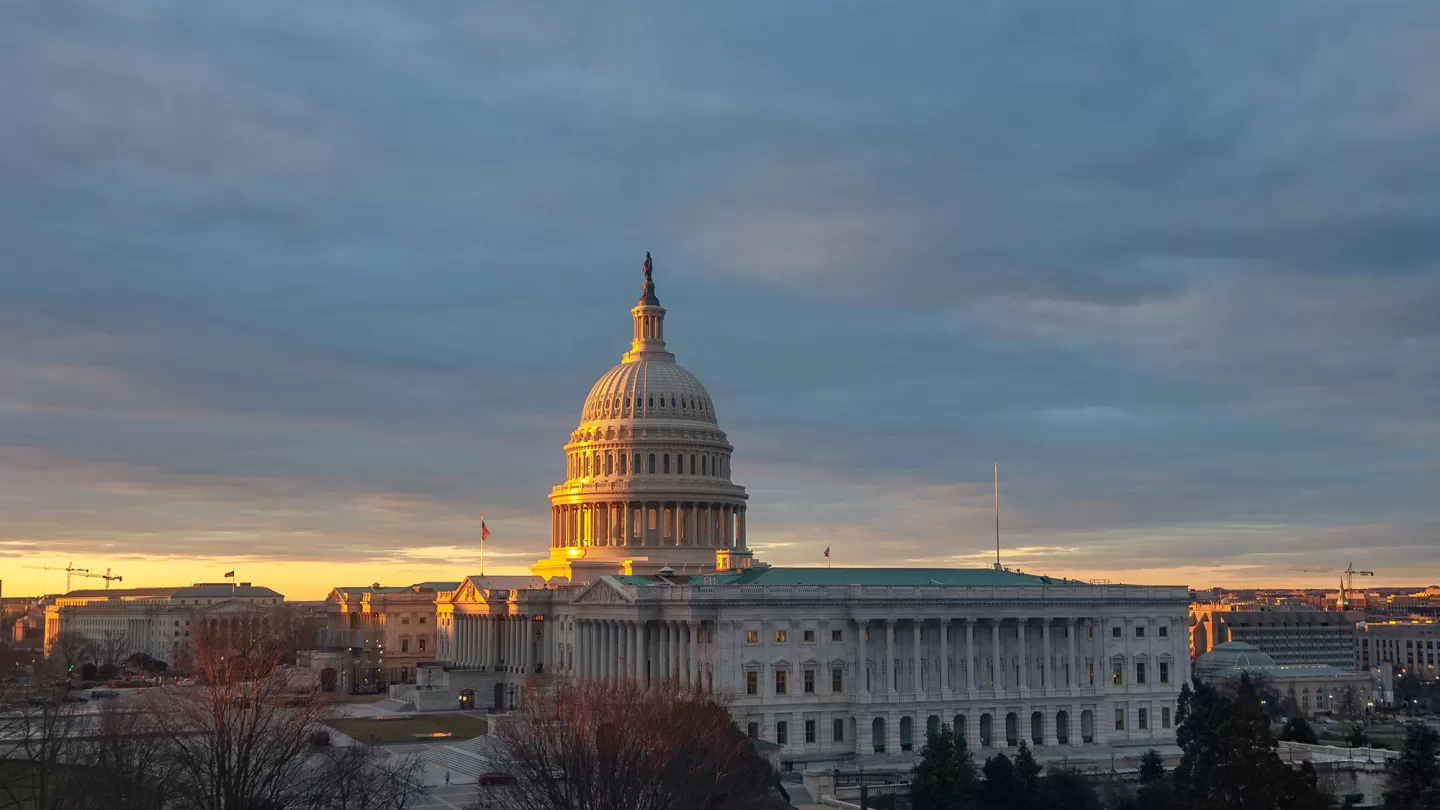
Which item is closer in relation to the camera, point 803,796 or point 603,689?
point 603,689

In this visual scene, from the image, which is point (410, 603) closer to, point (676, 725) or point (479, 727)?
point (479, 727)

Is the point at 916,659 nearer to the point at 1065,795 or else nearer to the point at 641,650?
the point at 641,650

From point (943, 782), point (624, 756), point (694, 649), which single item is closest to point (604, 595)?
point (694, 649)

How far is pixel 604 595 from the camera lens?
5285 inches

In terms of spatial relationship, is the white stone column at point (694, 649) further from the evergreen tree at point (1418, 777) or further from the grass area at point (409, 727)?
the evergreen tree at point (1418, 777)

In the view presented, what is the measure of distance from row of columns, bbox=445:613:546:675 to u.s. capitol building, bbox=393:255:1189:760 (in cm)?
31

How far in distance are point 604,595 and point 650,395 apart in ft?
135

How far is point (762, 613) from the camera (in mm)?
121938

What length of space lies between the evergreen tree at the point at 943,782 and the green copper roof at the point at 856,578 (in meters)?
38.5

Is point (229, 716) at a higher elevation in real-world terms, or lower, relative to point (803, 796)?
higher

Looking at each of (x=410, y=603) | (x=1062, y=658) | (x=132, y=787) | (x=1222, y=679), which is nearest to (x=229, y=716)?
(x=132, y=787)

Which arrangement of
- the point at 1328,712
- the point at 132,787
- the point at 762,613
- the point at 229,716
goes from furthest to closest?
the point at 1328,712
the point at 762,613
the point at 229,716
the point at 132,787

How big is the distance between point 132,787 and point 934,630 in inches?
3071

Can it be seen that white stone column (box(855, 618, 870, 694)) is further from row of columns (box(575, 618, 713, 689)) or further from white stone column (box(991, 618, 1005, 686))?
row of columns (box(575, 618, 713, 689))
